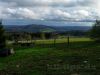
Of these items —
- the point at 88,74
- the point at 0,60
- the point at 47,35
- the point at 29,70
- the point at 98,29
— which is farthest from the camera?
the point at 47,35

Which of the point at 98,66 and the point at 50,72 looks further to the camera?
the point at 98,66

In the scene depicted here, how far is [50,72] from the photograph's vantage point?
19.1 meters

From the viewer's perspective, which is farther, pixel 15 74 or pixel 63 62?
pixel 63 62

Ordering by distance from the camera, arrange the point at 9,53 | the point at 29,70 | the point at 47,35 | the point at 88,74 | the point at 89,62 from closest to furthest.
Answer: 1. the point at 88,74
2. the point at 29,70
3. the point at 89,62
4. the point at 9,53
5. the point at 47,35

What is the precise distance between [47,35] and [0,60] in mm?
45618

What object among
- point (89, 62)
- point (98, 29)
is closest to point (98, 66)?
point (89, 62)

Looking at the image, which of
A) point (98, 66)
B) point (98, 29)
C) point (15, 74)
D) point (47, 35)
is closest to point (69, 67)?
point (98, 66)

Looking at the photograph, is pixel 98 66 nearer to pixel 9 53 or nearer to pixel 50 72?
pixel 50 72

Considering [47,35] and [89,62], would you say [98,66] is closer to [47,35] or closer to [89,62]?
[89,62]

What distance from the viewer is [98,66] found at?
21031 mm

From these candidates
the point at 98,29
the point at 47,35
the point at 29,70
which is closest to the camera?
the point at 29,70

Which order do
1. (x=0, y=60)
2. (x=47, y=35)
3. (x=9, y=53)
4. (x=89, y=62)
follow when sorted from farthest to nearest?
(x=47, y=35)
(x=9, y=53)
(x=0, y=60)
(x=89, y=62)

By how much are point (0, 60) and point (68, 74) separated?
10.8 metres

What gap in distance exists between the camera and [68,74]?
1833 centimetres
